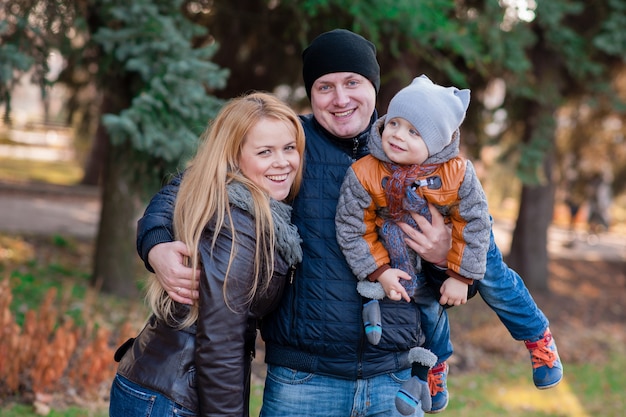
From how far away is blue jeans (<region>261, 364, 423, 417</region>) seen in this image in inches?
104

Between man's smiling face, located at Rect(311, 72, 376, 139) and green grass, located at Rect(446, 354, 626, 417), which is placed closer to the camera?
man's smiling face, located at Rect(311, 72, 376, 139)

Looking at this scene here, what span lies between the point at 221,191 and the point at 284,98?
764 centimetres

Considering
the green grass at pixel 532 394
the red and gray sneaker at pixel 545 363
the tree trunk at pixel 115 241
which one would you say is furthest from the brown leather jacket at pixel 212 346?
the tree trunk at pixel 115 241

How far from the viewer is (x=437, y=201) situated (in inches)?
103

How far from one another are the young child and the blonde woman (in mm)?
251

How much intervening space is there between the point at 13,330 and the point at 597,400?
19.0ft

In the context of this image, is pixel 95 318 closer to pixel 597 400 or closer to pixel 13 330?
pixel 13 330

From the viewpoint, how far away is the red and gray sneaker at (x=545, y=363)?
2.82 meters

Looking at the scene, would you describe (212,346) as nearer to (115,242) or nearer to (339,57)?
(339,57)

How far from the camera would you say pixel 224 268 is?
7.72 feet

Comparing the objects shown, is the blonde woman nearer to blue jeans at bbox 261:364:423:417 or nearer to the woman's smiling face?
the woman's smiling face

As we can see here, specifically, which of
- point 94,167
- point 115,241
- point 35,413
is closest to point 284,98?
point 115,241

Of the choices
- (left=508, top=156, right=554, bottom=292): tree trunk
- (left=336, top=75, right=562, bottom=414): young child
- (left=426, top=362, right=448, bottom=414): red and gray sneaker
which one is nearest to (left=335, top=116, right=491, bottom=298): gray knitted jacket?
(left=336, top=75, right=562, bottom=414): young child

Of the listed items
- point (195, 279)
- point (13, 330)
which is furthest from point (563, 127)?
point (195, 279)
